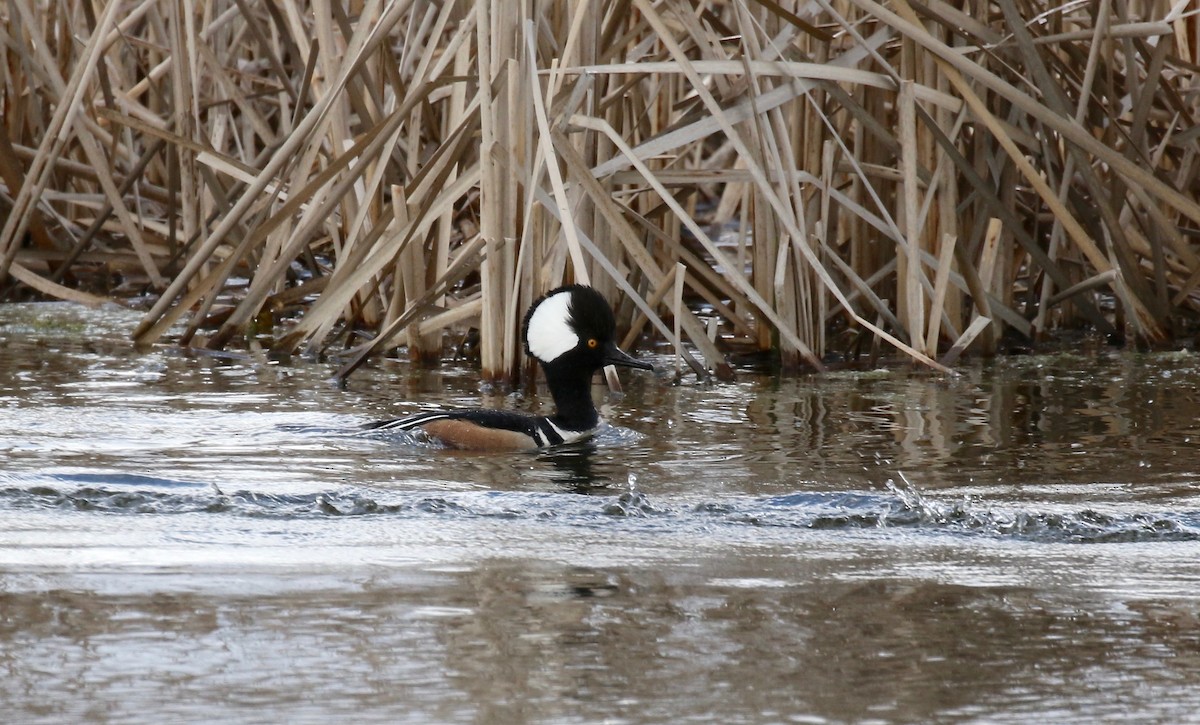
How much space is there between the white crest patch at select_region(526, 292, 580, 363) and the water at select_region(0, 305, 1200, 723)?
1.35 ft

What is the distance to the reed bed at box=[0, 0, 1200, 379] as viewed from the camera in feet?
23.1

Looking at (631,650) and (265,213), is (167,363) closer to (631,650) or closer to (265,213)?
(265,213)

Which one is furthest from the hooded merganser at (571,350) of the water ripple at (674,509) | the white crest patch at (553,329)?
the water ripple at (674,509)

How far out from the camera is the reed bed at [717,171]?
23.1 feet

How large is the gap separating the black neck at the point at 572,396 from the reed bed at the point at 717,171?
431 mm

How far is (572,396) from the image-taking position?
267 inches

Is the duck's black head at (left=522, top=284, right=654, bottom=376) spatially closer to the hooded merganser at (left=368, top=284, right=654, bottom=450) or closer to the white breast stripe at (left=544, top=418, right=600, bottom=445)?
the hooded merganser at (left=368, top=284, right=654, bottom=450)

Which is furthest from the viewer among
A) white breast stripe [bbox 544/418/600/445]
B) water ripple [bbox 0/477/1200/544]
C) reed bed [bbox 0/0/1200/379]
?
reed bed [bbox 0/0/1200/379]

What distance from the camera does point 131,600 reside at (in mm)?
3891

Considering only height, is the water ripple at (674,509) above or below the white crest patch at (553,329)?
below

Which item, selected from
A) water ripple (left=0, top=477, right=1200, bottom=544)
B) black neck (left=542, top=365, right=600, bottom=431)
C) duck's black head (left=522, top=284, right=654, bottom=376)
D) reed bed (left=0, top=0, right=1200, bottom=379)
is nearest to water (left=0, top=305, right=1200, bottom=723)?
water ripple (left=0, top=477, right=1200, bottom=544)

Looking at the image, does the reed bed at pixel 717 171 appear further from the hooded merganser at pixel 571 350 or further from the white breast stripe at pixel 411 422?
the white breast stripe at pixel 411 422

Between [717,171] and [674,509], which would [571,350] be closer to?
[717,171]

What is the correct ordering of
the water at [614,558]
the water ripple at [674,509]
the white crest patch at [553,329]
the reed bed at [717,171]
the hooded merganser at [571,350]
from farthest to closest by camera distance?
the reed bed at [717,171] < the white crest patch at [553,329] < the hooded merganser at [571,350] < the water ripple at [674,509] < the water at [614,558]
